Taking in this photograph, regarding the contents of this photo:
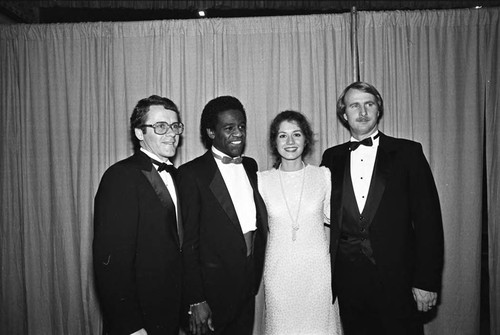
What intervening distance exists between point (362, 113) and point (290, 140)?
52 cm

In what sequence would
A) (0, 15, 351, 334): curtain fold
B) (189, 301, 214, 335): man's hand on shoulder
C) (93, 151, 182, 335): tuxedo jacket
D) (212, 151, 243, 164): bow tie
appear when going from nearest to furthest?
(93, 151, 182, 335): tuxedo jacket
(189, 301, 214, 335): man's hand on shoulder
(212, 151, 243, 164): bow tie
(0, 15, 351, 334): curtain fold

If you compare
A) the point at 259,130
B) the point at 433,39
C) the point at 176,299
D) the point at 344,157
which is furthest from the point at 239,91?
the point at 176,299

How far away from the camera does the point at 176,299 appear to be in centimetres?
218

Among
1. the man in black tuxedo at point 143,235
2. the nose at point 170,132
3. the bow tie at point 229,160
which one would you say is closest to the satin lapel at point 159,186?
the man in black tuxedo at point 143,235

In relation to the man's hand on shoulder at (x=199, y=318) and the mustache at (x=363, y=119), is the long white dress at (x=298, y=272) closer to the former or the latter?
the man's hand on shoulder at (x=199, y=318)

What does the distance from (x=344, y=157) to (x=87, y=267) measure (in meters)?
2.57

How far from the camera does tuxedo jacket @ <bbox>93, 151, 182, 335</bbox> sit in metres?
1.96

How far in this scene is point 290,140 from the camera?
2.55 metres

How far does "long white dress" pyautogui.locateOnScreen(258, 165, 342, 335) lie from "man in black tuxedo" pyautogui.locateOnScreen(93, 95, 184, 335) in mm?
610

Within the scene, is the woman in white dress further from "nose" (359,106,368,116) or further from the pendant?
"nose" (359,106,368,116)

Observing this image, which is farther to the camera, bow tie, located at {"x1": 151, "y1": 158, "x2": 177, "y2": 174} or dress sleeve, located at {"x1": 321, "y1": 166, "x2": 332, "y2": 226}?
dress sleeve, located at {"x1": 321, "y1": 166, "x2": 332, "y2": 226}

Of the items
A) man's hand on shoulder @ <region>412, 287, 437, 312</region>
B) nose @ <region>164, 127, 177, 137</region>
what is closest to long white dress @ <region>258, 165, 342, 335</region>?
man's hand on shoulder @ <region>412, 287, 437, 312</region>

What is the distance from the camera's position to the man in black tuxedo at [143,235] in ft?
6.43

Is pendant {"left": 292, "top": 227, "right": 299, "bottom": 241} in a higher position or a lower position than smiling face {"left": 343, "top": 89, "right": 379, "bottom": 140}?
lower
